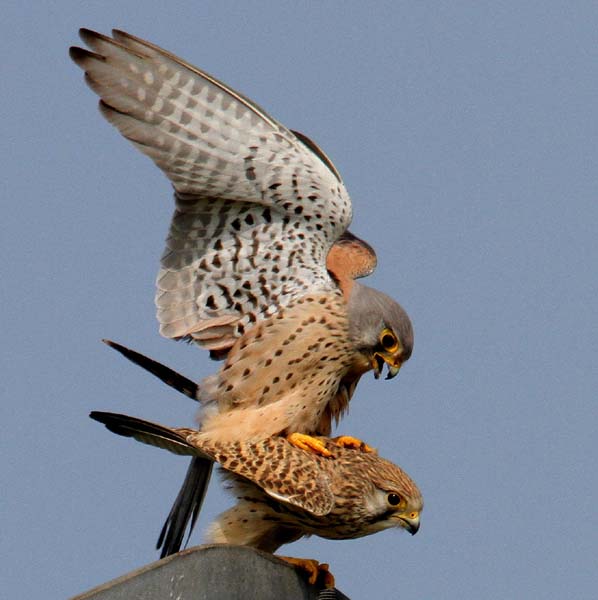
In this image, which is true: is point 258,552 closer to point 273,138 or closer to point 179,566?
point 179,566

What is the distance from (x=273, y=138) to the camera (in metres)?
5.92

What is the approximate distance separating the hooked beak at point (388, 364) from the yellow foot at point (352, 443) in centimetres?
27

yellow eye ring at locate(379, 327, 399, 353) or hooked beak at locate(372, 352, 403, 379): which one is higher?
yellow eye ring at locate(379, 327, 399, 353)

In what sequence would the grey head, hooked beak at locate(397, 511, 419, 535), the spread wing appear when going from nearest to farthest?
the spread wing, hooked beak at locate(397, 511, 419, 535), the grey head

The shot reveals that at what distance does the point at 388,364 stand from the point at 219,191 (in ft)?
3.04

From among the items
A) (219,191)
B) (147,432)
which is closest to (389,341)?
(219,191)

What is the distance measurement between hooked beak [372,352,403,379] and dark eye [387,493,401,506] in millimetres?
492

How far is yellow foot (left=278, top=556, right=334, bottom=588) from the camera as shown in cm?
546

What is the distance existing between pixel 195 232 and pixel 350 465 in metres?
1.06

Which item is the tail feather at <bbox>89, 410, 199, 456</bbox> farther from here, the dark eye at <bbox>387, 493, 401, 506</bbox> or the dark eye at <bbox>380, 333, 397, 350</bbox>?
the dark eye at <bbox>380, 333, 397, 350</bbox>

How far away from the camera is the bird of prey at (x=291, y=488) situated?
5.64 meters

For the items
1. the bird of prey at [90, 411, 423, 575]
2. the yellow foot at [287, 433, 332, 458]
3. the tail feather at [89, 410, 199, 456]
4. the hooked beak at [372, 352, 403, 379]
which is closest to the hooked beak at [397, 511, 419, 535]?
the bird of prey at [90, 411, 423, 575]

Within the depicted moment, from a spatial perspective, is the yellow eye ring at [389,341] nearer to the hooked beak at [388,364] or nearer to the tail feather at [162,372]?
the hooked beak at [388,364]

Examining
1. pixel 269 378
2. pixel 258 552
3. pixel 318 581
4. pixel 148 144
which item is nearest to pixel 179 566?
pixel 258 552
